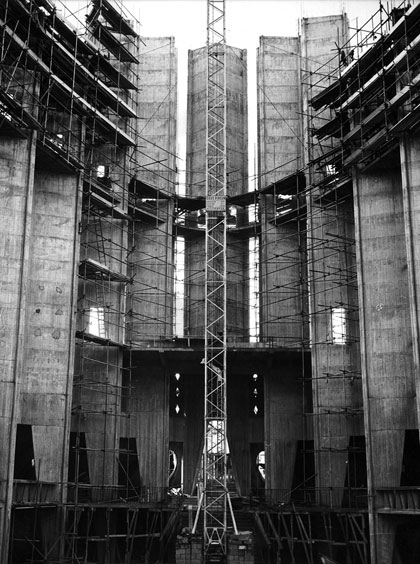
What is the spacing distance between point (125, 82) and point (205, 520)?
25.7 m

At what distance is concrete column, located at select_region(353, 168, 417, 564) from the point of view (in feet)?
109

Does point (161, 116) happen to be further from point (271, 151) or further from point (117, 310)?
point (117, 310)

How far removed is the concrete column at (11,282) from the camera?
3011cm

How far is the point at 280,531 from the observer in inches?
1494

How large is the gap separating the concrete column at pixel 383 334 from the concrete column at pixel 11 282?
15759 mm

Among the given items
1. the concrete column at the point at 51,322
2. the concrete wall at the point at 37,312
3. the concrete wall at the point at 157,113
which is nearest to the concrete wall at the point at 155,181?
the concrete wall at the point at 157,113

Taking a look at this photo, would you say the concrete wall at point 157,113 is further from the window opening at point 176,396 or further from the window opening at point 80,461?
the window opening at point 80,461

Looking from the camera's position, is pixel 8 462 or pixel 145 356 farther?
pixel 145 356

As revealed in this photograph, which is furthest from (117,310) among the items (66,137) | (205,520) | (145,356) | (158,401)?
(205,520)

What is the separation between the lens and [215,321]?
4075 centimetres

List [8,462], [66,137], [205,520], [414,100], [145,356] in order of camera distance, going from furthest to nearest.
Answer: [145,356], [66,137], [205,520], [414,100], [8,462]

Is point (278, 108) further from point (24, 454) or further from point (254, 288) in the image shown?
point (24, 454)

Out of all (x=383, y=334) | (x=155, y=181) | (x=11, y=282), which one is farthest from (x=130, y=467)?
(x=155, y=181)

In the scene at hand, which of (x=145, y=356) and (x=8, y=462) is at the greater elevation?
(x=145, y=356)
